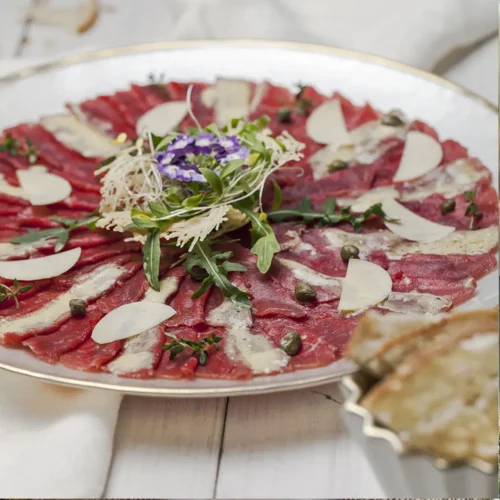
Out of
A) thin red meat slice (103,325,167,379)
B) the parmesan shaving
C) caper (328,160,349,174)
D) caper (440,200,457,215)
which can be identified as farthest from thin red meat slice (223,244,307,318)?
caper (440,200,457,215)

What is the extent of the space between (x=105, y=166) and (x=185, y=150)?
43cm

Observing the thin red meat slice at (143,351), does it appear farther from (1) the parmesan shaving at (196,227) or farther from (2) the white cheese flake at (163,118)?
(2) the white cheese flake at (163,118)

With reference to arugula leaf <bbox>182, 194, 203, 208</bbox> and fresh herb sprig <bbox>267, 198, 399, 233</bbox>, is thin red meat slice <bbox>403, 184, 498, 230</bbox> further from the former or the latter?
arugula leaf <bbox>182, 194, 203, 208</bbox>

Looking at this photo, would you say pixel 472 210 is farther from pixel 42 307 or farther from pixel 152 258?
pixel 42 307

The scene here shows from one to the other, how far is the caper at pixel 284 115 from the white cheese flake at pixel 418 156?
2.37 ft

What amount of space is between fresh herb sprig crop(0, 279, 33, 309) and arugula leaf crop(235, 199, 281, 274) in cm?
98

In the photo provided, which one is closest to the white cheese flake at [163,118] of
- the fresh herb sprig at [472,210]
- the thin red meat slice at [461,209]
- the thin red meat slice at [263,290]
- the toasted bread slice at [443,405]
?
the thin red meat slice at [263,290]

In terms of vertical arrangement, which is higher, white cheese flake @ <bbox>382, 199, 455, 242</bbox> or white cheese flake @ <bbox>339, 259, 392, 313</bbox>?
white cheese flake @ <bbox>382, 199, 455, 242</bbox>

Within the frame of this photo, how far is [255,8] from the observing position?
6.11 metres

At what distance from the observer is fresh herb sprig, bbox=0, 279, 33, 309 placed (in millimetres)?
3070

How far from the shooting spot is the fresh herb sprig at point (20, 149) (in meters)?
4.09

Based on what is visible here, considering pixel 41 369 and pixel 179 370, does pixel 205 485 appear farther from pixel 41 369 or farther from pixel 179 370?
pixel 41 369

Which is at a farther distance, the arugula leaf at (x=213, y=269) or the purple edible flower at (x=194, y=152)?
the purple edible flower at (x=194, y=152)

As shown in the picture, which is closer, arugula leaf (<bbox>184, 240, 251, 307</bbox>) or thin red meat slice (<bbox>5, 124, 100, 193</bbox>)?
arugula leaf (<bbox>184, 240, 251, 307</bbox>)
